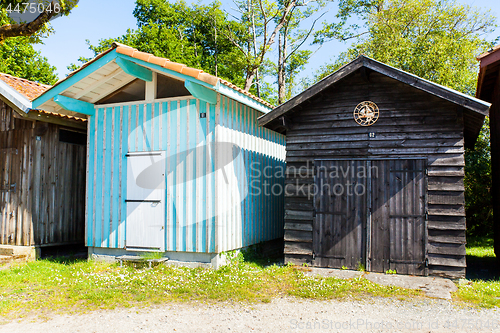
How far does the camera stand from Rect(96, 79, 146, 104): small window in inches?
325

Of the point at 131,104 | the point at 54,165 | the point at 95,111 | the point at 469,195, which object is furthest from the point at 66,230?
the point at 469,195

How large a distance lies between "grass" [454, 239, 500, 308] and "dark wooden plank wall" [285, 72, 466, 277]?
1.32ft

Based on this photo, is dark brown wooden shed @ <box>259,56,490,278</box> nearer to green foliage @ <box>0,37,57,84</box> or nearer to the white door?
the white door

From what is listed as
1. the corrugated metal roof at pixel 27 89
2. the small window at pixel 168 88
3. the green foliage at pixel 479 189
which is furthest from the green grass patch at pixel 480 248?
the corrugated metal roof at pixel 27 89

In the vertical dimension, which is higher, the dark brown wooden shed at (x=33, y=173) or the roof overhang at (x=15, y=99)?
the roof overhang at (x=15, y=99)

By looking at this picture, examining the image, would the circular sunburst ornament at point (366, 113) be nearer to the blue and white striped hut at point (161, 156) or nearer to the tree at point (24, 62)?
the blue and white striped hut at point (161, 156)

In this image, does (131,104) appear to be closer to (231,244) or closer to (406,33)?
(231,244)

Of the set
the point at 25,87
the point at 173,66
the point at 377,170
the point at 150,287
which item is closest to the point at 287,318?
the point at 150,287

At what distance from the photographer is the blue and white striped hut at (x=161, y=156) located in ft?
24.5

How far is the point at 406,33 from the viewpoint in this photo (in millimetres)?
17594

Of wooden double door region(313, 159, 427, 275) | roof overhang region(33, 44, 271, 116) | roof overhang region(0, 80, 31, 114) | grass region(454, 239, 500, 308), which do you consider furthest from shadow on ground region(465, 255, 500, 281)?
roof overhang region(0, 80, 31, 114)

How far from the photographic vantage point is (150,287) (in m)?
6.36

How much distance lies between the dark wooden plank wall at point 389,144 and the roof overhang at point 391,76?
0.33m

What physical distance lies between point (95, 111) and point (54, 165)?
1.99 metres
